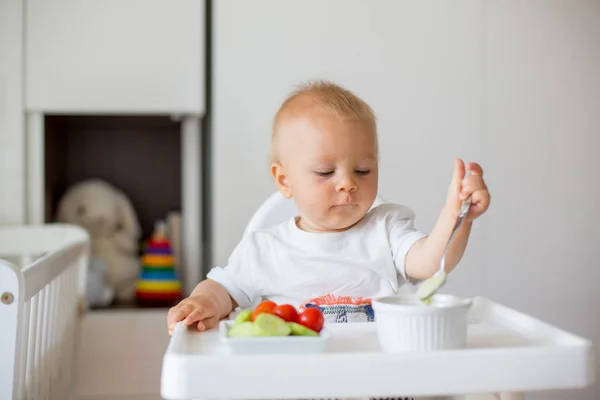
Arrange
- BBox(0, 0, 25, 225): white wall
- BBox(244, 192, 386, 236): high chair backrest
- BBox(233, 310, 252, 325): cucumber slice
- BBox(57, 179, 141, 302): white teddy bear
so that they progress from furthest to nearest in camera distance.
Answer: BBox(57, 179, 141, 302): white teddy bear → BBox(0, 0, 25, 225): white wall → BBox(244, 192, 386, 236): high chair backrest → BBox(233, 310, 252, 325): cucumber slice

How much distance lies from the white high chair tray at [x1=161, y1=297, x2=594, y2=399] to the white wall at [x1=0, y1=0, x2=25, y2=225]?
4.09 ft

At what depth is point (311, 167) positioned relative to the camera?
3.42 ft

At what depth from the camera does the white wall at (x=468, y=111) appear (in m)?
1.85

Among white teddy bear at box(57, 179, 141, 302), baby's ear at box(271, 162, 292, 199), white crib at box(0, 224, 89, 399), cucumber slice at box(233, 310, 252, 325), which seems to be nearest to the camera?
cucumber slice at box(233, 310, 252, 325)

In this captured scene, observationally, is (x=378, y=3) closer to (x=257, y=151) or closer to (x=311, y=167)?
(x=257, y=151)

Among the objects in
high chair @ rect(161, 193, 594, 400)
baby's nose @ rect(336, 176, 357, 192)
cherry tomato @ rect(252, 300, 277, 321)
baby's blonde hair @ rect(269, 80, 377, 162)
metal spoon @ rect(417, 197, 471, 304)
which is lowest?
high chair @ rect(161, 193, 594, 400)

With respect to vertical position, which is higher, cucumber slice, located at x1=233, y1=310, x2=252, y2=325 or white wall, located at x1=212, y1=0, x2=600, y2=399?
white wall, located at x1=212, y1=0, x2=600, y2=399

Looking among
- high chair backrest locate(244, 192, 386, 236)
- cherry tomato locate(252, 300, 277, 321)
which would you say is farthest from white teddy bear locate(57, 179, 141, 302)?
cherry tomato locate(252, 300, 277, 321)

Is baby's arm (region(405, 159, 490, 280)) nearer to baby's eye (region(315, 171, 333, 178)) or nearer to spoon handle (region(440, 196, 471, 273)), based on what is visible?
spoon handle (region(440, 196, 471, 273))

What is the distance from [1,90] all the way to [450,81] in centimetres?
113

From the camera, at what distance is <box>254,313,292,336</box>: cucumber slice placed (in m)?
0.69

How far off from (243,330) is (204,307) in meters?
0.22

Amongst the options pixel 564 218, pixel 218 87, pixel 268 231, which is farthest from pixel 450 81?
pixel 268 231

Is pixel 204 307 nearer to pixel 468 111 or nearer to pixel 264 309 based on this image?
pixel 264 309
